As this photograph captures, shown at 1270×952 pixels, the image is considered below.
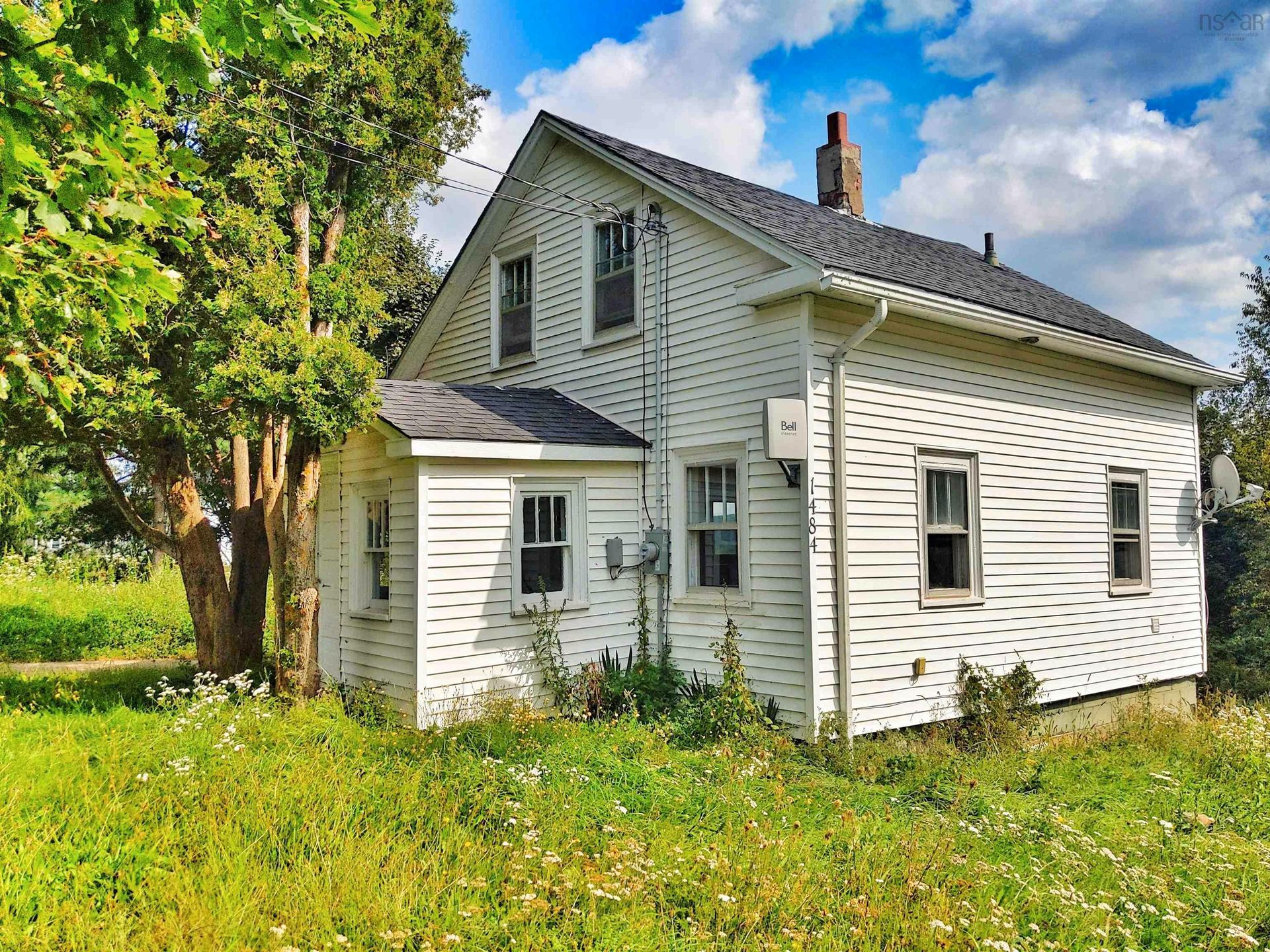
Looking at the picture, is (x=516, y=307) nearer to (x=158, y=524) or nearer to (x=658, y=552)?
(x=658, y=552)

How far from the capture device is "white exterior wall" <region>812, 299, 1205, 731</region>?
27.7ft

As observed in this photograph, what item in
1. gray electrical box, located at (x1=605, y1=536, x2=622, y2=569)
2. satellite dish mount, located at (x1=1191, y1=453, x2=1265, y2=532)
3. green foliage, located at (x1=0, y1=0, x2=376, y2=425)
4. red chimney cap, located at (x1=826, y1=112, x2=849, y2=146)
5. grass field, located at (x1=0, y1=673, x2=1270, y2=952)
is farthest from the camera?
red chimney cap, located at (x1=826, y1=112, x2=849, y2=146)

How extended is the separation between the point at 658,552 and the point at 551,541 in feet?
3.99

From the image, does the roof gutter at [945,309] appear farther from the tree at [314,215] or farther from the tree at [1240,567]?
the tree at [1240,567]

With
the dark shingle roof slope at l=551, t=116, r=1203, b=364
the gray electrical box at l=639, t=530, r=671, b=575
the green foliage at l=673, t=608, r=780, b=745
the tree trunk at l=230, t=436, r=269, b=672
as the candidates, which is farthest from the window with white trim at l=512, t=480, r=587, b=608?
the tree trunk at l=230, t=436, r=269, b=672

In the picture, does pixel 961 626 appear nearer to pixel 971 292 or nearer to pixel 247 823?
pixel 971 292

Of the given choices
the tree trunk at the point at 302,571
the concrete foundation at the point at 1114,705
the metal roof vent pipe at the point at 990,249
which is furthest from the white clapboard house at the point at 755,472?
the metal roof vent pipe at the point at 990,249

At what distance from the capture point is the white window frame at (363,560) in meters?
9.30

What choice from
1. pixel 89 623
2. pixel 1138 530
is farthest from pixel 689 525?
pixel 89 623

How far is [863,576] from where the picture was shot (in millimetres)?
8438

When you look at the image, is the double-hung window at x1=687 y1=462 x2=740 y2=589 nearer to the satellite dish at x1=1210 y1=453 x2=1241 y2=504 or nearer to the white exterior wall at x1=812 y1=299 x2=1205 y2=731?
the white exterior wall at x1=812 y1=299 x2=1205 y2=731

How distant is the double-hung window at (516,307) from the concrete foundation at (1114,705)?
830 cm

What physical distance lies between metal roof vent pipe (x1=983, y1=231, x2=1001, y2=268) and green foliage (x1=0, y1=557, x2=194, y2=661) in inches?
615

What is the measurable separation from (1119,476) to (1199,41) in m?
5.65
